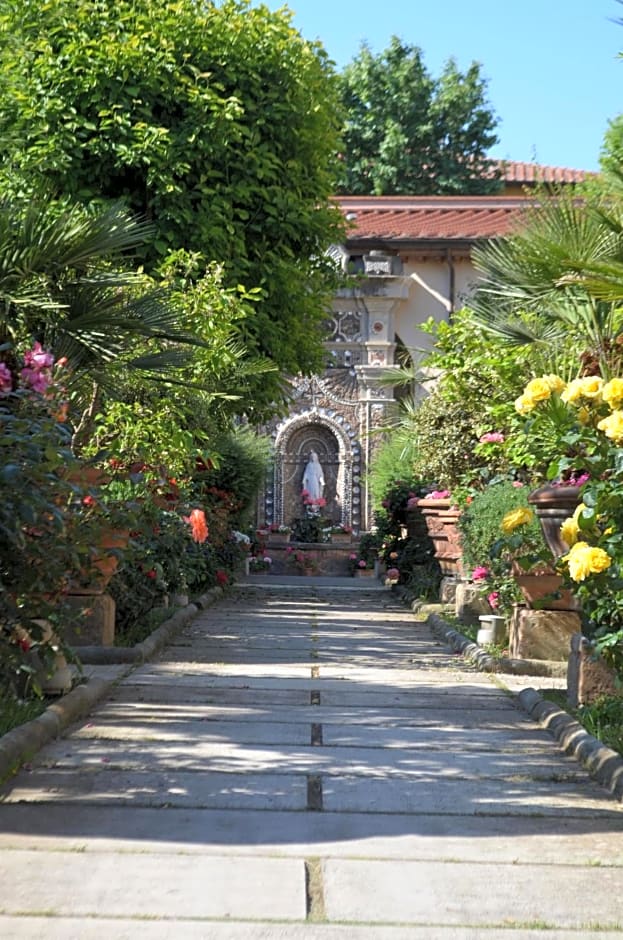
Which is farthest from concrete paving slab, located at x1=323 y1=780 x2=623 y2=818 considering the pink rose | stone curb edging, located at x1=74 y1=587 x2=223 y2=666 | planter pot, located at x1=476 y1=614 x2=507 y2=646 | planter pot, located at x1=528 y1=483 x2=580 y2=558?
planter pot, located at x1=476 y1=614 x2=507 y2=646

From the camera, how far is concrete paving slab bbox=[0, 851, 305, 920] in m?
3.16

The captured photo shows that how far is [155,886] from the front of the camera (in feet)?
10.9

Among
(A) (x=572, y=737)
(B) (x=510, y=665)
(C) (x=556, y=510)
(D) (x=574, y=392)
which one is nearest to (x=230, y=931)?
(A) (x=572, y=737)

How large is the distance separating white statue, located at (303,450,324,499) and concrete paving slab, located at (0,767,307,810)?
Answer: 20.9 meters

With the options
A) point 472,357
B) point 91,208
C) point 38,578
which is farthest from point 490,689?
point 91,208

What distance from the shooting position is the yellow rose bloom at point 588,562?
499 cm

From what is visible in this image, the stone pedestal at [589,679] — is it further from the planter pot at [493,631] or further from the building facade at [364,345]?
the building facade at [364,345]

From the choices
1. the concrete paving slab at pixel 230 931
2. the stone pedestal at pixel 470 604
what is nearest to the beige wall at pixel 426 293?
the stone pedestal at pixel 470 604

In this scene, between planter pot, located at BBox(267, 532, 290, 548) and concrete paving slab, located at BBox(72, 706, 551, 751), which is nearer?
concrete paving slab, located at BBox(72, 706, 551, 751)

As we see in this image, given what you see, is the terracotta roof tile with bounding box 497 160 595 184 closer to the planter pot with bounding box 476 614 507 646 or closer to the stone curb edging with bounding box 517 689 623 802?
the planter pot with bounding box 476 614 507 646

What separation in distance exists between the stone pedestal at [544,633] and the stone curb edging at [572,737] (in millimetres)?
222

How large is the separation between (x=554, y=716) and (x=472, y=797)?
4.99 ft

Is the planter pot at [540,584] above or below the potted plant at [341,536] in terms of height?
below

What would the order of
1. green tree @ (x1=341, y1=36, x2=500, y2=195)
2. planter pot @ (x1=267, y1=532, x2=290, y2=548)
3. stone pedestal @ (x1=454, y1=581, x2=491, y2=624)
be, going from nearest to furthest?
stone pedestal @ (x1=454, y1=581, x2=491, y2=624) → planter pot @ (x1=267, y1=532, x2=290, y2=548) → green tree @ (x1=341, y1=36, x2=500, y2=195)
